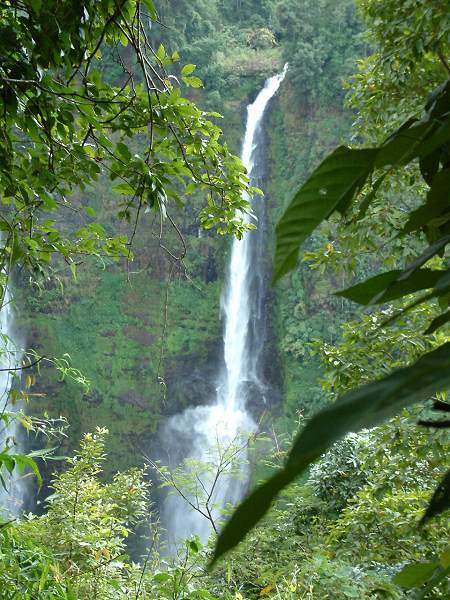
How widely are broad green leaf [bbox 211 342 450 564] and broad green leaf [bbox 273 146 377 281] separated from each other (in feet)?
0.40

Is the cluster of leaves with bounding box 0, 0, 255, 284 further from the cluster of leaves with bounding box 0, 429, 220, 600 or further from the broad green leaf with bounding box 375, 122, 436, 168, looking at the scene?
the broad green leaf with bounding box 375, 122, 436, 168

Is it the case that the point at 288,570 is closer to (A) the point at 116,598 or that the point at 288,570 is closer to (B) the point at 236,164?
(A) the point at 116,598

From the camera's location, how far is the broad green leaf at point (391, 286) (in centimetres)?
18

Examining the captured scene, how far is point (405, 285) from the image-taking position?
0.62 feet

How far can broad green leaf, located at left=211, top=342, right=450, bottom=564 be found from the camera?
→ 101 millimetres

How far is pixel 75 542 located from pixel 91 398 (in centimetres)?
676

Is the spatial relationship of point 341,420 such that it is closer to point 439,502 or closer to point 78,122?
point 439,502

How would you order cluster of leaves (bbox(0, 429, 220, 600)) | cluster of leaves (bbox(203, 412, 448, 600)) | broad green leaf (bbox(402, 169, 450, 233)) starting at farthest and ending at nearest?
cluster of leaves (bbox(203, 412, 448, 600)) → cluster of leaves (bbox(0, 429, 220, 600)) → broad green leaf (bbox(402, 169, 450, 233))

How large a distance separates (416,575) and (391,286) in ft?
0.44

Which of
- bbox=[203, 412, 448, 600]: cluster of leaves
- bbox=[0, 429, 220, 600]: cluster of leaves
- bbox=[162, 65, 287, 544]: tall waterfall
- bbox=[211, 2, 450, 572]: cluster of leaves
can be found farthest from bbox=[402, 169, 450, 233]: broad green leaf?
bbox=[162, 65, 287, 544]: tall waterfall

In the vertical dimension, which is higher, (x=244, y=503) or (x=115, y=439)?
(x=115, y=439)

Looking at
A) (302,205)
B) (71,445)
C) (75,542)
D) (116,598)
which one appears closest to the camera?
(302,205)

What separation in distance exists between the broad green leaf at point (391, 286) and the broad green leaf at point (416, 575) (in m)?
0.12

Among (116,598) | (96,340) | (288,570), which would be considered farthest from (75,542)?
(96,340)
